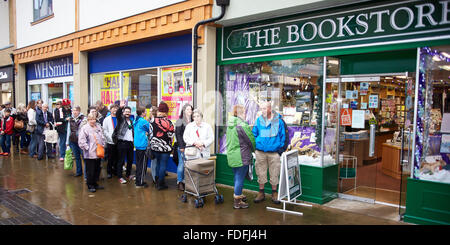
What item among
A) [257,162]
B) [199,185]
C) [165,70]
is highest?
[165,70]

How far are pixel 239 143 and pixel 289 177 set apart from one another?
1.03m

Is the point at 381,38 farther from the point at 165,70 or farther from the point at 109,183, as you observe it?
the point at 109,183

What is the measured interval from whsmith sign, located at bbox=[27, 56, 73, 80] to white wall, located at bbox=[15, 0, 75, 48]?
2.97 feet

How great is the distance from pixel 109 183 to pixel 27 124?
5.57 meters

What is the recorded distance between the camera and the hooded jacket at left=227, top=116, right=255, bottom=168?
5660 mm

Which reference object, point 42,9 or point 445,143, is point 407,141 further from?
point 42,9

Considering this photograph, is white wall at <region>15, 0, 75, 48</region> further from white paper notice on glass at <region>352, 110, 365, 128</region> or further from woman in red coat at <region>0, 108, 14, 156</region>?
white paper notice on glass at <region>352, 110, 365, 128</region>

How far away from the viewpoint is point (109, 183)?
7660 mm

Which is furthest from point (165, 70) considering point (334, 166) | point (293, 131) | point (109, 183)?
point (334, 166)

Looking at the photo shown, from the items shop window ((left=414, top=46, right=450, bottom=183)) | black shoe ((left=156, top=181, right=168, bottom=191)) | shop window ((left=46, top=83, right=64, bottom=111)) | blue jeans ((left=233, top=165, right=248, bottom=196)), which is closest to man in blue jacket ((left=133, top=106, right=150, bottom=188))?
black shoe ((left=156, top=181, right=168, bottom=191))

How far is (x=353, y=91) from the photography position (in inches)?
255

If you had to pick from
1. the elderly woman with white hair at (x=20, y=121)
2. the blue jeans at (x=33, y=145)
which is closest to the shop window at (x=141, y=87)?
the blue jeans at (x=33, y=145)

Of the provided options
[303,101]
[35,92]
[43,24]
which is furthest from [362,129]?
[35,92]

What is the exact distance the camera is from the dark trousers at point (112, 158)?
8.11m
